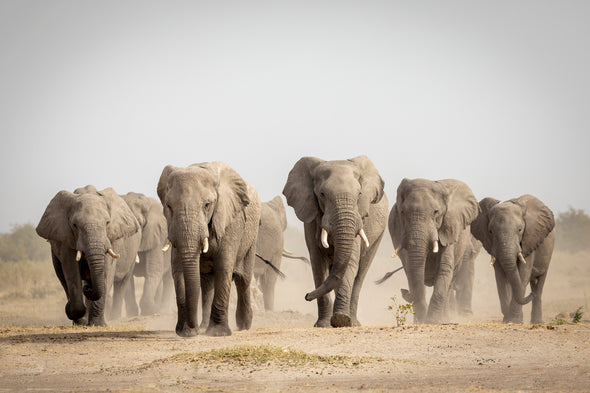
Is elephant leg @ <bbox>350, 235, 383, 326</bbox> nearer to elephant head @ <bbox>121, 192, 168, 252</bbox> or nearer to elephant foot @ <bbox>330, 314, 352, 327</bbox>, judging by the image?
elephant foot @ <bbox>330, 314, 352, 327</bbox>

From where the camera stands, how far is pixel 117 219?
1850 centimetres

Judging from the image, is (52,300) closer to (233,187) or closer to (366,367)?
(233,187)

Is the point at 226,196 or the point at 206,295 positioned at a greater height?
the point at 226,196

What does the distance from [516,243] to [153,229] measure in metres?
11.0

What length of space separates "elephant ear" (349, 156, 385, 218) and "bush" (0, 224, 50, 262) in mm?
42482

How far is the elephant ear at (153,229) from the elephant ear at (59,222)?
8.73 meters

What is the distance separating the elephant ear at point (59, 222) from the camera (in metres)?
16.9

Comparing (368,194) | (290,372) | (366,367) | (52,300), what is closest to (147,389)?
(290,372)

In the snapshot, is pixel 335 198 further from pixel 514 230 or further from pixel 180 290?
pixel 514 230

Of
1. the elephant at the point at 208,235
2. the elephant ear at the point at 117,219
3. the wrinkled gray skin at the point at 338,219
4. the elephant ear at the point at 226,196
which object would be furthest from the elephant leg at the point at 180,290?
the elephant ear at the point at 117,219

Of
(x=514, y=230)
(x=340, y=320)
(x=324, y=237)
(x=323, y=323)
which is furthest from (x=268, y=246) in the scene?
(x=340, y=320)

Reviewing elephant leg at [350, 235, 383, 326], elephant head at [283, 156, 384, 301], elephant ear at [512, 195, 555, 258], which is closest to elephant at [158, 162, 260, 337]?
elephant head at [283, 156, 384, 301]

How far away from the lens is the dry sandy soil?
10.2m

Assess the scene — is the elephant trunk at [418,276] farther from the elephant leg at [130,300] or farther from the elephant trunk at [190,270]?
the elephant leg at [130,300]
